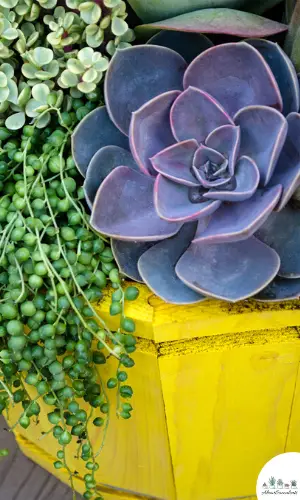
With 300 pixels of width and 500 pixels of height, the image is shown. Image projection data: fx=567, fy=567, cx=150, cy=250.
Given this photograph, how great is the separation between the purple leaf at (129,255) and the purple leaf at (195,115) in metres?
0.13

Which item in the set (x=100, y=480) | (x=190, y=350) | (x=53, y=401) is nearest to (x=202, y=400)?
(x=190, y=350)

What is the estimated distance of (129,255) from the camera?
25.7 inches

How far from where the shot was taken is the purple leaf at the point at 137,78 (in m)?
0.63

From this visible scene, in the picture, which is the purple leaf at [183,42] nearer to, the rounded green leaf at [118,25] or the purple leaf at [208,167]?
the rounded green leaf at [118,25]

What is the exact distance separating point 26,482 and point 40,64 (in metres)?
0.88

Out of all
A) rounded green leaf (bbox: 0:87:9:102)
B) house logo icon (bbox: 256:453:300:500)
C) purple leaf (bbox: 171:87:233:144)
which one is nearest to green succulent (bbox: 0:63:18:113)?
rounded green leaf (bbox: 0:87:9:102)

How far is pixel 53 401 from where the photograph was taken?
66 cm

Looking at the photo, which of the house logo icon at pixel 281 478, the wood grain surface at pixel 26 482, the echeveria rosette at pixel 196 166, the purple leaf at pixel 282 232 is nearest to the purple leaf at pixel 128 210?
the echeveria rosette at pixel 196 166

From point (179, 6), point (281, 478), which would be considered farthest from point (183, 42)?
point (281, 478)

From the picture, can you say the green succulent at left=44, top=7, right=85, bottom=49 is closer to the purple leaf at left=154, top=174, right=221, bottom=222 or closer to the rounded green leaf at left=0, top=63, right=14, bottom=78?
the rounded green leaf at left=0, top=63, right=14, bottom=78

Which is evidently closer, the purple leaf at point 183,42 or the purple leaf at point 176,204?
the purple leaf at point 176,204

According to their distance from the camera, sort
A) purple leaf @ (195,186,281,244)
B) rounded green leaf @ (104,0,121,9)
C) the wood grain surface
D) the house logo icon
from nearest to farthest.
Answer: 1. purple leaf @ (195,186,281,244)
2. rounded green leaf @ (104,0,121,9)
3. the house logo icon
4. the wood grain surface

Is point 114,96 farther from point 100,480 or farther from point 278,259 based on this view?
point 100,480

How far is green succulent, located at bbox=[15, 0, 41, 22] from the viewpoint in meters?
0.67
